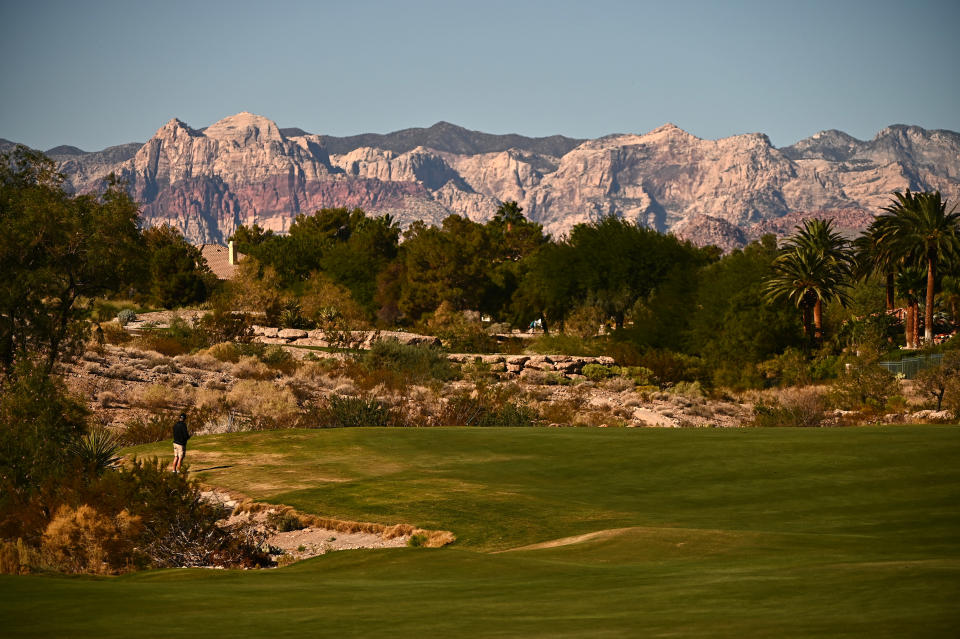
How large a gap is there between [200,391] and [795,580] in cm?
3256

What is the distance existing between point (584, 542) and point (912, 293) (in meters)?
61.7

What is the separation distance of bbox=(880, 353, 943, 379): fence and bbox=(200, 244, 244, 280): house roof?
393 feet

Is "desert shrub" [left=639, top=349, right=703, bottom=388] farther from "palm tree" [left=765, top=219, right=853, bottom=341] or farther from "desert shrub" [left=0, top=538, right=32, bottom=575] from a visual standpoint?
"desert shrub" [left=0, top=538, right=32, bottom=575]

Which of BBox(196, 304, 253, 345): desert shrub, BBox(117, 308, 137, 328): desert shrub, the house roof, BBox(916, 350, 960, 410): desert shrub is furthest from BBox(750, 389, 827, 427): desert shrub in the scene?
the house roof

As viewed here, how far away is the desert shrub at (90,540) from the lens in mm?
14000

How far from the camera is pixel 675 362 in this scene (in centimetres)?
5250

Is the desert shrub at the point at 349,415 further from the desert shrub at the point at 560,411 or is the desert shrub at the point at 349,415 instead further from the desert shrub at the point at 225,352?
the desert shrub at the point at 225,352

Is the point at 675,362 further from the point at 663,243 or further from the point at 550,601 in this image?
the point at 550,601

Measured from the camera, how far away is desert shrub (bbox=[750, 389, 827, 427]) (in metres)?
34.8

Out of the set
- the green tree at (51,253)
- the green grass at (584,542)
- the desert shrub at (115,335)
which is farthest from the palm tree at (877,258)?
the green tree at (51,253)

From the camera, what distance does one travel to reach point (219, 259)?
176 metres

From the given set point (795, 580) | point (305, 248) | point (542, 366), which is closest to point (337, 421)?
point (542, 366)

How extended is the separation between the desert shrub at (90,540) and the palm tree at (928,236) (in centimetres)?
5845

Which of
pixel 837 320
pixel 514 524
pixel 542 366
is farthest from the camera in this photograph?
pixel 837 320
